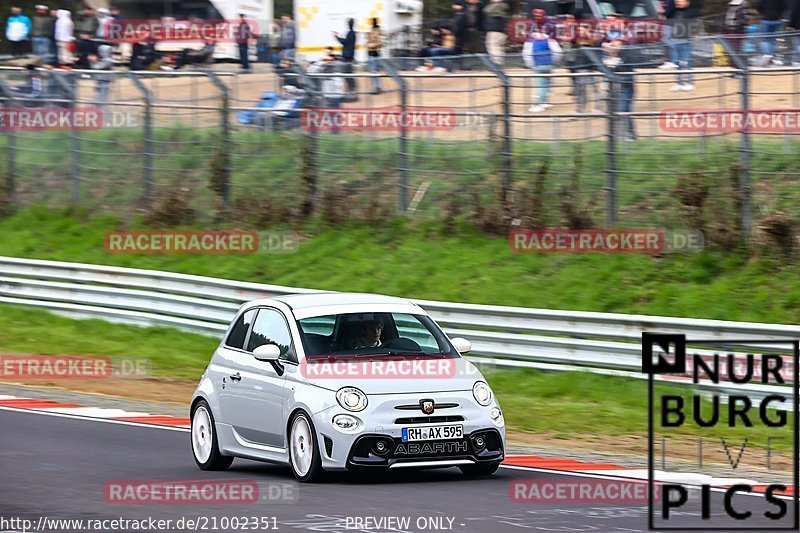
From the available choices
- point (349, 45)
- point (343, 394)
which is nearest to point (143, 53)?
point (349, 45)

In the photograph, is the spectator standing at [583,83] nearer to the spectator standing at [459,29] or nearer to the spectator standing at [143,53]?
the spectator standing at [459,29]

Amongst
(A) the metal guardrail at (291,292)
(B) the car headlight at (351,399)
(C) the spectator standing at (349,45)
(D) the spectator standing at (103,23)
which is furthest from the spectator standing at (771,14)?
(D) the spectator standing at (103,23)

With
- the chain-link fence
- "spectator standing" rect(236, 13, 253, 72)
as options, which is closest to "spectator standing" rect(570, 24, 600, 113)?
the chain-link fence

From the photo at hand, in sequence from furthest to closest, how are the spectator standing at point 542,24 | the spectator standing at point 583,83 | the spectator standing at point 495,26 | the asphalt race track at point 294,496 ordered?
the spectator standing at point 495,26
the spectator standing at point 542,24
the spectator standing at point 583,83
the asphalt race track at point 294,496

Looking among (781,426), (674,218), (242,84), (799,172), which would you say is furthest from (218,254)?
(781,426)

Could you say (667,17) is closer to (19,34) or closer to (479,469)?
(479,469)

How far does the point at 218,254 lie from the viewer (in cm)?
2547

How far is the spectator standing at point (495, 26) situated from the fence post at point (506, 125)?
23.8ft

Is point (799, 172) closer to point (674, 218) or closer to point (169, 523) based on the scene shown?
point (674, 218)

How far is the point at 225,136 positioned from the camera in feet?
85.7

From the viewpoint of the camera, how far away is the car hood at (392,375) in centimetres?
1084

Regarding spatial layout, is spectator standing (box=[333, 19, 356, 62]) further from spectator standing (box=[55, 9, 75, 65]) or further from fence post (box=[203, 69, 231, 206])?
spectator standing (box=[55, 9, 75, 65])

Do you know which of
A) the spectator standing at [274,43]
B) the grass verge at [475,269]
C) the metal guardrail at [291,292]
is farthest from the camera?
the spectator standing at [274,43]

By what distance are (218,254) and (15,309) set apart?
3684mm
